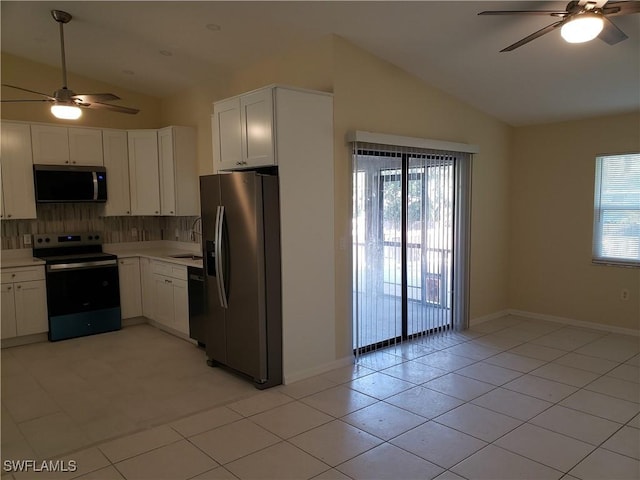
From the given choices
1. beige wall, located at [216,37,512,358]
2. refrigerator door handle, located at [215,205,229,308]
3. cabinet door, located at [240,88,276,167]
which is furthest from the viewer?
beige wall, located at [216,37,512,358]

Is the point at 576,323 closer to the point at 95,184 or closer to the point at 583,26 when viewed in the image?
the point at 583,26

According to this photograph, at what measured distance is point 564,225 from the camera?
17.8 ft

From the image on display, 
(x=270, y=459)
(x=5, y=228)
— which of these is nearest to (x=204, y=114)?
(x=5, y=228)

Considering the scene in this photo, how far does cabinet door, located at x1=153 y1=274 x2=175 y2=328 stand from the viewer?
5.11 meters

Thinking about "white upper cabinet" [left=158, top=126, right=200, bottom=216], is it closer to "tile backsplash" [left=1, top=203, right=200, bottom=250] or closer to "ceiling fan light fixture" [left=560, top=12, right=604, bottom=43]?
"tile backsplash" [left=1, top=203, right=200, bottom=250]

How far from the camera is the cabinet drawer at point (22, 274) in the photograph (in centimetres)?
471

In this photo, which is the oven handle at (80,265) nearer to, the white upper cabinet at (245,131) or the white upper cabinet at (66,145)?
the white upper cabinet at (66,145)

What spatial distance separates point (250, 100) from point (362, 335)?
2.40 metres

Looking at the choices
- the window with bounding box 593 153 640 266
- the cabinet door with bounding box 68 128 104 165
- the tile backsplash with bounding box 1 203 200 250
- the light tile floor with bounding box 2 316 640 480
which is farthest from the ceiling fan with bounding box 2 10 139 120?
the window with bounding box 593 153 640 266

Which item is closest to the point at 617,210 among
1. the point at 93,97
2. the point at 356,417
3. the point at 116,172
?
the point at 356,417

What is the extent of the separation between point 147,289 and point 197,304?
1461mm

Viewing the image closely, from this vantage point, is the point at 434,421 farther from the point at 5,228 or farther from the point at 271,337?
the point at 5,228

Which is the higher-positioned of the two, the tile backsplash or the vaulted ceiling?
the vaulted ceiling

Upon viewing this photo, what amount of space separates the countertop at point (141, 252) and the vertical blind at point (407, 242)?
1.70 metres
